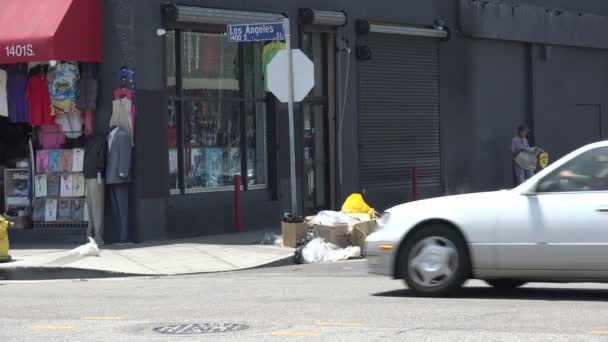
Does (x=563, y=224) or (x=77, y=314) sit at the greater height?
(x=563, y=224)

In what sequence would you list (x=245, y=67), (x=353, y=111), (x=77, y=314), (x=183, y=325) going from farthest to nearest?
(x=353, y=111) < (x=245, y=67) < (x=77, y=314) < (x=183, y=325)

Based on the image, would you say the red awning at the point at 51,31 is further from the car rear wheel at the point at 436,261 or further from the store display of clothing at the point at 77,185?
the car rear wheel at the point at 436,261

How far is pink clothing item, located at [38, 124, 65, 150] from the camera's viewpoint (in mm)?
19188

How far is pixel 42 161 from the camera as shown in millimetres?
19266

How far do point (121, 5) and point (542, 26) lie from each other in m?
14.4

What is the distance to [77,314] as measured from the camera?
10641mm

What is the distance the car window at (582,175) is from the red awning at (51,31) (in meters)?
9.43

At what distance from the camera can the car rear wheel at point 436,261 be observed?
36.1 feet

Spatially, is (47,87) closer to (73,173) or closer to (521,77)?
(73,173)

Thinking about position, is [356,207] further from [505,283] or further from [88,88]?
[505,283]

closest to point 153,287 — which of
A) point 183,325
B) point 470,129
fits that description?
point 183,325

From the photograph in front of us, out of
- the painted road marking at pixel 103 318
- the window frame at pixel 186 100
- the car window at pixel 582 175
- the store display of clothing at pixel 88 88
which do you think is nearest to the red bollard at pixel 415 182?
the window frame at pixel 186 100

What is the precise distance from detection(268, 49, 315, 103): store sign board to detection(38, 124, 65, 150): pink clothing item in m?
3.63

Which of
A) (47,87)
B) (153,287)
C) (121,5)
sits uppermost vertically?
(121,5)
